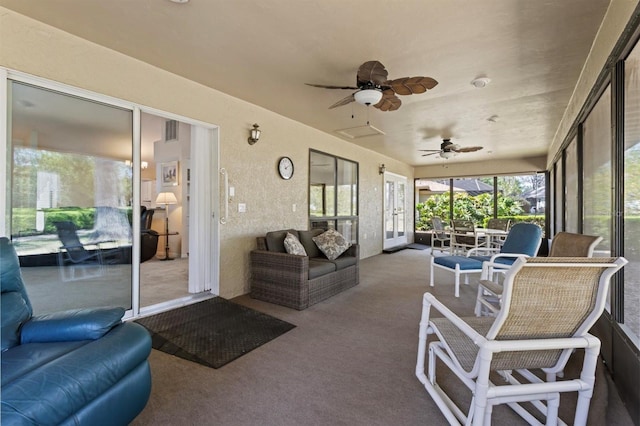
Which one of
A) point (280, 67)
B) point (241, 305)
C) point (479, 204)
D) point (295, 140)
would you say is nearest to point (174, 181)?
point (295, 140)

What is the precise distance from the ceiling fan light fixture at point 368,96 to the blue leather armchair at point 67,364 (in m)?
2.54

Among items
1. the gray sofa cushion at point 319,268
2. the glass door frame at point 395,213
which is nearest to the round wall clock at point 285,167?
the gray sofa cushion at point 319,268

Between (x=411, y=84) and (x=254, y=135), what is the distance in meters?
2.20

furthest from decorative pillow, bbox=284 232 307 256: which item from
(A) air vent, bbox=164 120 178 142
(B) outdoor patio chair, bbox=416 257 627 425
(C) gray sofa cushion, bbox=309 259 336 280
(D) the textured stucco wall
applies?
(A) air vent, bbox=164 120 178 142

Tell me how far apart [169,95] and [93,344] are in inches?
105

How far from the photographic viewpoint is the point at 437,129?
5.20 m

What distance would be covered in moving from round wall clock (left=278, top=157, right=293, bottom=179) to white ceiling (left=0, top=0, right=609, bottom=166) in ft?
2.87

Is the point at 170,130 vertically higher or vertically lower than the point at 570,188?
higher

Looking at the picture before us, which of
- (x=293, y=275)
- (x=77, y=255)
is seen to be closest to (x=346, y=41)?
(x=293, y=275)

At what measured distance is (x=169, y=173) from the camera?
650cm

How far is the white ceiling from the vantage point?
6.84 feet

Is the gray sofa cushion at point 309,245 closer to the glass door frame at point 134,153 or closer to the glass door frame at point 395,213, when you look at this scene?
the glass door frame at point 134,153

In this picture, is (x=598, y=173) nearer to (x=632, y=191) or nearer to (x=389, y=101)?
(x=632, y=191)

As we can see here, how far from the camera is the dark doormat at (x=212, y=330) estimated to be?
2371mm
